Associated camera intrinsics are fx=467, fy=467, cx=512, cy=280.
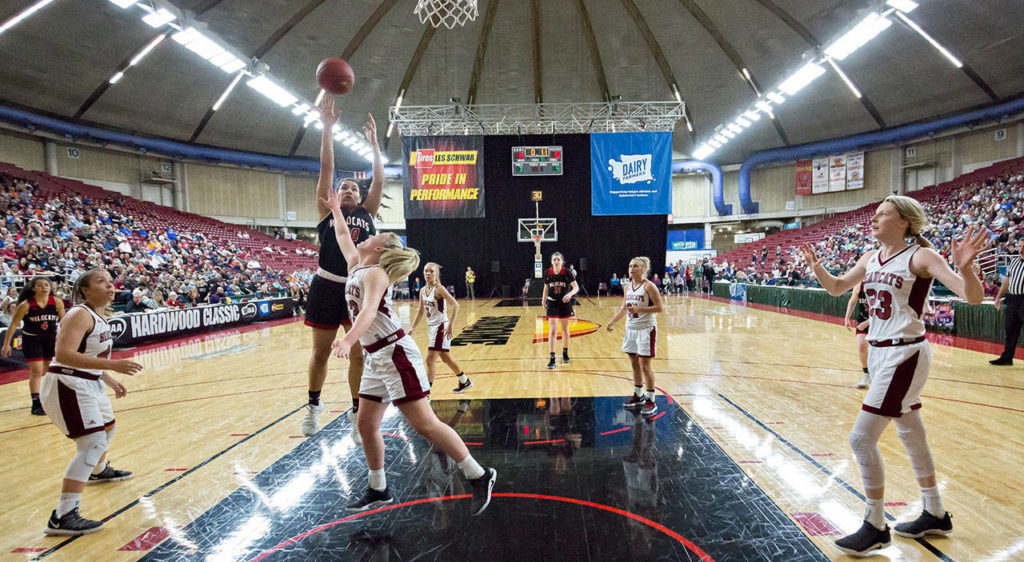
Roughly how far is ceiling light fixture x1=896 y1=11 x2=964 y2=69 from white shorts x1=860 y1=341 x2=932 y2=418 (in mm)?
23226

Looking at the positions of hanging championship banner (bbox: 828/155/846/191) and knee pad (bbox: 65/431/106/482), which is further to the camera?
hanging championship banner (bbox: 828/155/846/191)

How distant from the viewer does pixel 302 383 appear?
7.03 meters

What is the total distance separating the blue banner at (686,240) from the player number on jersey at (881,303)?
3234 cm

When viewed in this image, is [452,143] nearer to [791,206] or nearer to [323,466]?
[323,466]

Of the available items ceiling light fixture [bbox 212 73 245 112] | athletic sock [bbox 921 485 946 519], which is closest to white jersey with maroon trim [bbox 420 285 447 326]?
athletic sock [bbox 921 485 946 519]

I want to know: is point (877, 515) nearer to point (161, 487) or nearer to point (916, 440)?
point (916, 440)

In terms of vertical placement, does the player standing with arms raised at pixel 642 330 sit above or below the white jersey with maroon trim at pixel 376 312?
below

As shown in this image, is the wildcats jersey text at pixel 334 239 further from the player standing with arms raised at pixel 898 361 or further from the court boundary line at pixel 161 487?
the player standing with arms raised at pixel 898 361

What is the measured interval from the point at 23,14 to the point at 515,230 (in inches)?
756

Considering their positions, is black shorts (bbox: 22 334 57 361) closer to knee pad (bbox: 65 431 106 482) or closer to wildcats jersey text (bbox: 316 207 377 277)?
knee pad (bbox: 65 431 106 482)

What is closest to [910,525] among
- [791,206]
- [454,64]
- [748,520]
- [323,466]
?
[748,520]

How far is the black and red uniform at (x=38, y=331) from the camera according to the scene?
5.57 metres

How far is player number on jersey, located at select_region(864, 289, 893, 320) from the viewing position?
2.52 metres

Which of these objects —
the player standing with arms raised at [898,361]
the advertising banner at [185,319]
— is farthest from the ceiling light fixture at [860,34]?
the advertising banner at [185,319]
